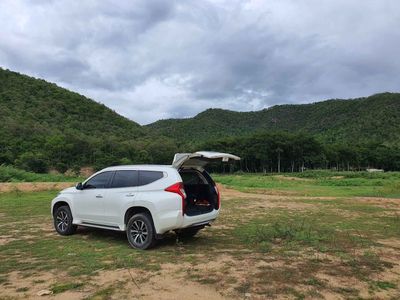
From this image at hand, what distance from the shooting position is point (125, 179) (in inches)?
343

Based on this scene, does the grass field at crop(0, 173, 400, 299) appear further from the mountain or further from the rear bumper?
the mountain

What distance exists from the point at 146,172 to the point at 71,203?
248cm

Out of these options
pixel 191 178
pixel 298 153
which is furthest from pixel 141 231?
pixel 298 153

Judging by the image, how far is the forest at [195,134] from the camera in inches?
1837

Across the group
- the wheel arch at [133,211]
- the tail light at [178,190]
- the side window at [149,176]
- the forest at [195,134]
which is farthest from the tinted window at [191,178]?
the forest at [195,134]

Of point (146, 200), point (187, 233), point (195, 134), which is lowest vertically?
point (187, 233)

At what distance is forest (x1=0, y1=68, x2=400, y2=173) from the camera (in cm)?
4666

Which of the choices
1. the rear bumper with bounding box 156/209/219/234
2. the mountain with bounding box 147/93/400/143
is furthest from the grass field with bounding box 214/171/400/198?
the mountain with bounding box 147/93/400/143

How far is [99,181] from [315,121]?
101 metres

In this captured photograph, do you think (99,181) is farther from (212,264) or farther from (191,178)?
(212,264)

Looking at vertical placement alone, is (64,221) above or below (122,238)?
above

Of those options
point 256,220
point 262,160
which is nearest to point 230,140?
point 262,160

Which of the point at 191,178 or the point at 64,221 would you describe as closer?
the point at 191,178

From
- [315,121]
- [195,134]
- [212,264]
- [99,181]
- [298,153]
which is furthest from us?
[315,121]
